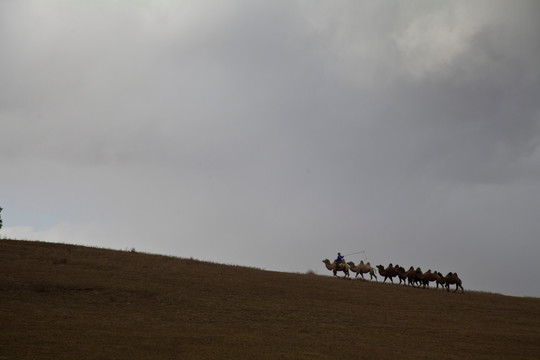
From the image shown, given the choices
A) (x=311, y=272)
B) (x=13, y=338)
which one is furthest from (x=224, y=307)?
(x=311, y=272)

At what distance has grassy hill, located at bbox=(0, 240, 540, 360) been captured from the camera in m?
18.6

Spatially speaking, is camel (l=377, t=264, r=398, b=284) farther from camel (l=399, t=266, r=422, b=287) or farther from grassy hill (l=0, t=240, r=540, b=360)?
grassy hill (l=0, t=240, r=540, b=360)

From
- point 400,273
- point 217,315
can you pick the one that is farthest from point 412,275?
point 217,315

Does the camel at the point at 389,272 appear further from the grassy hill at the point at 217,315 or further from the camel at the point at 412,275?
the grassy hill at the point at 217,315

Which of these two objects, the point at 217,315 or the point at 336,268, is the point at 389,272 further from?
the point at 217,315

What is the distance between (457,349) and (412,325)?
12.9 ft

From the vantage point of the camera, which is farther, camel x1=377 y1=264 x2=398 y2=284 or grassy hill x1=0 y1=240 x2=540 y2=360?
camel x1=377 y1=264 x2=398 y2=284

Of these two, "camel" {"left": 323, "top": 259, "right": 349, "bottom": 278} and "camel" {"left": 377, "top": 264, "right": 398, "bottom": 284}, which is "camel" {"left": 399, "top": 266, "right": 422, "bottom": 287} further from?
"camel" {"left": 323, "top": 259, "right": 349, "bottom": 278}

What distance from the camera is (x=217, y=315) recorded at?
23.8 metres

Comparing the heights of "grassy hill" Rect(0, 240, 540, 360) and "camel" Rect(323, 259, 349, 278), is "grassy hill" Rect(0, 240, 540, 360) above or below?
below

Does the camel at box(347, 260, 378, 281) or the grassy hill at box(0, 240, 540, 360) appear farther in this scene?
the camel at box(347, 260, 378, 281)

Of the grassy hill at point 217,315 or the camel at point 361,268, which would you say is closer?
the grassy hill at point 217,315

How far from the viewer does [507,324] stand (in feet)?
93.9

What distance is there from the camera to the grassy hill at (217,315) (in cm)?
Answer: 1864
